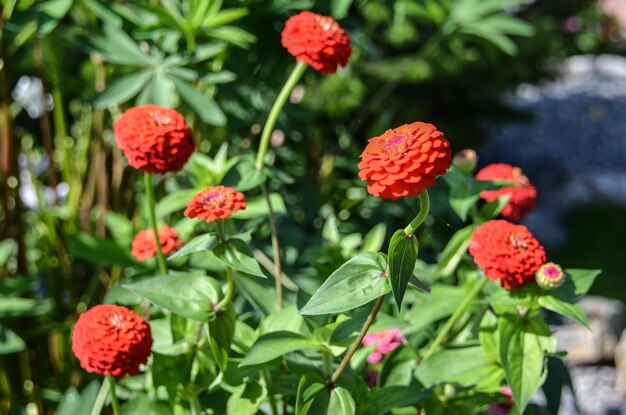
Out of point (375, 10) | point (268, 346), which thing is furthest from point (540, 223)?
point (268, 346)

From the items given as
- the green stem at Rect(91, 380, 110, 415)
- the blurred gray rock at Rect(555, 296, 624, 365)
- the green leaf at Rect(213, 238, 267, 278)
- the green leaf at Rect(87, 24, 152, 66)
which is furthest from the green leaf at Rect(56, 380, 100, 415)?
the blurred gray rock at Rect(555, 296, 624, 365)

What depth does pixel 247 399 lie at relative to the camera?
97 centimetres

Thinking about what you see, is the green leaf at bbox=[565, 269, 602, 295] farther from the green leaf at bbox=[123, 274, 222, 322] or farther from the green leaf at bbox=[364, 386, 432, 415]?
the green leaf at bbox=[123, 274, 222, 322]

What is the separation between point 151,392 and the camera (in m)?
1.07

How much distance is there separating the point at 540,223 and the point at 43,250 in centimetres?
273

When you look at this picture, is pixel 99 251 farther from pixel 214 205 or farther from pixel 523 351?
pixel 523 351

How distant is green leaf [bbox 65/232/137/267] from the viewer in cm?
132

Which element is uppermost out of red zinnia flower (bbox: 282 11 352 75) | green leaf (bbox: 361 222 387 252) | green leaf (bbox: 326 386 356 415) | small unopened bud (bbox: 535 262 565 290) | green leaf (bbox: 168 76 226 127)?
red zinnia flower (bbox: 282 11 352 75)

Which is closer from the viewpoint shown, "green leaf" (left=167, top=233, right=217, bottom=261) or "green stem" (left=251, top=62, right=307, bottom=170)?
"green leaf" (left=167, top=233, right=217, bottom=261)

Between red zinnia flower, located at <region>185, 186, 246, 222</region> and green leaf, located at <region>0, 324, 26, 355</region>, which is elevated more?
red zinnia flower, located at <region>185, 186, 246, 222</region>

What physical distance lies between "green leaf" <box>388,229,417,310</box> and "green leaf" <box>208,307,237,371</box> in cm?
24

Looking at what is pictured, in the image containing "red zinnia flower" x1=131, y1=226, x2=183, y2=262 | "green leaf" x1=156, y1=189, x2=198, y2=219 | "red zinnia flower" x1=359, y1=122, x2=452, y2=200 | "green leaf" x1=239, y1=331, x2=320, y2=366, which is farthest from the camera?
"green leaf" x1=156, y1=189, x2=198, y2=219

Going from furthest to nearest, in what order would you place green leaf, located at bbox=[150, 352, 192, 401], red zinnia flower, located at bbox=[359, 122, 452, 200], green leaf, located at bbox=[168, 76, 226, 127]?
green leaf, located at bbox=[168, 76, 226, 127] < green leaf, located at bbox=[150, 352, 192, 401] < red zinnia flower, located at bbox=[359, 122, 452, 200]

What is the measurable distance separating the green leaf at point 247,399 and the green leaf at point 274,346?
10 centimetres
